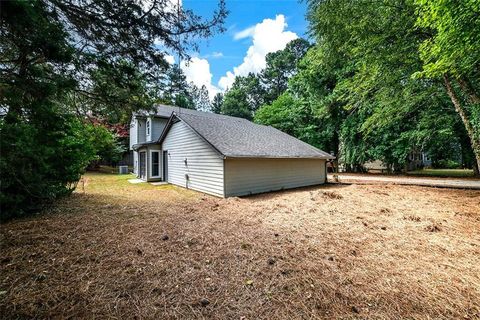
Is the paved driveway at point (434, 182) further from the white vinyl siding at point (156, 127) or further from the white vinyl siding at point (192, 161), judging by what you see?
the white vinyl siding at point (156, 127)

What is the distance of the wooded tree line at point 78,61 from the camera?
8.89 ft

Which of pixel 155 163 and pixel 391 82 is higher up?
pixel 391 82

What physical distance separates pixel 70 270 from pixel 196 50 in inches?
157

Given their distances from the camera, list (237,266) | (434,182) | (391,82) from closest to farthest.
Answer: (237,266) → (391,82) → (434,182)

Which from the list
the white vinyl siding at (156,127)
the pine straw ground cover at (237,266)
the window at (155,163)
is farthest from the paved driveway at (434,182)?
the white vinyl siding at (156,127)

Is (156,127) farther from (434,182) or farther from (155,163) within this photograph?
(434,182)

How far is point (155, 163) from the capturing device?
1478 centimetres

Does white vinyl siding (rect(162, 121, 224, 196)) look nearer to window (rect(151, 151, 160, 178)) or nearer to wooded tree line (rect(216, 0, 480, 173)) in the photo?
window (rect(151, 151, 160, 178))

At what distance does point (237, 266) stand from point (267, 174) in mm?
7707

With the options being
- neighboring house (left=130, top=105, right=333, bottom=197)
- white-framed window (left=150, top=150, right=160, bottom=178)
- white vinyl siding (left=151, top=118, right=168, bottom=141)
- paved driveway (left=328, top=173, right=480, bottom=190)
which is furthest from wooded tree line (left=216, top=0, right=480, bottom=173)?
white vinyl siding (left=151, top=118, right=168, bottom=141)

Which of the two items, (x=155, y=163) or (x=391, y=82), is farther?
(x=155, y=163)

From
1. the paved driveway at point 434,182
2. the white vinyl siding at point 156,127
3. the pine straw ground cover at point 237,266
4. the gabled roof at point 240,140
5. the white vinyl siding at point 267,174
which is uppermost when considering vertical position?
the white vinyl siding at point 156,127

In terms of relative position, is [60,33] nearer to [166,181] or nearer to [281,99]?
[166,181]

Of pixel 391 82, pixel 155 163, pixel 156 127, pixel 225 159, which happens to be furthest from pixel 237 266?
pixel 156 127
